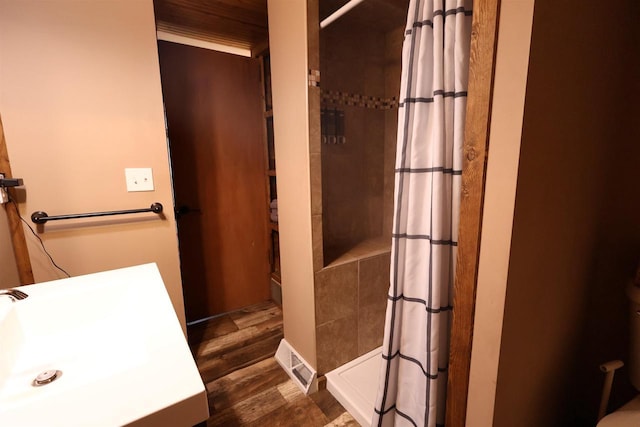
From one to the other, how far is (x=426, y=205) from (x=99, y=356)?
1.13m

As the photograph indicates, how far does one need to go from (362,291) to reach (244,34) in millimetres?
A: 2112

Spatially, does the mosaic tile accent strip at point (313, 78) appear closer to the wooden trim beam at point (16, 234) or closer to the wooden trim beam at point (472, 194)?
the wooden trim beam at point (472, 194)

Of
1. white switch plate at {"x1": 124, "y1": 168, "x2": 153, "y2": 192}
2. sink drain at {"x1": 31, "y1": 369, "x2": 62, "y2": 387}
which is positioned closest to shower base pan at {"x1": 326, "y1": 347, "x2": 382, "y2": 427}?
sink drain at {"x1": 31, "y1": 369, "x2": 62, "y2": 387}

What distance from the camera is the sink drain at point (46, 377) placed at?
26.1 inches

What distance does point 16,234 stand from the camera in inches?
51.3

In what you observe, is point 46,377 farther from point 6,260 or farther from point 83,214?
point 83,214

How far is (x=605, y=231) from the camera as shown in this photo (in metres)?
1.14

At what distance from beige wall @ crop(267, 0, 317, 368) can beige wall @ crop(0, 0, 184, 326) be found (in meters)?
0.68

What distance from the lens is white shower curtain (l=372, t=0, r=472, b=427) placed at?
0.87 meters

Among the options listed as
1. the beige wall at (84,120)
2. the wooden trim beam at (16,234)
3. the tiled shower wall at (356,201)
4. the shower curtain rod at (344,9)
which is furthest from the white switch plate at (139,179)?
the shower curtain rod at (344,9)

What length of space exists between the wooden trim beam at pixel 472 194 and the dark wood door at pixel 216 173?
1.91 metres

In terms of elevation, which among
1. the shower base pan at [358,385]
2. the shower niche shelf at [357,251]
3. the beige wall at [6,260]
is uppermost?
the beige wall at [6,260]

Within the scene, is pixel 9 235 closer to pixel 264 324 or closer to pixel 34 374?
pixel 34 374

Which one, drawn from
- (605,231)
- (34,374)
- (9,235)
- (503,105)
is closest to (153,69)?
(9,235)
